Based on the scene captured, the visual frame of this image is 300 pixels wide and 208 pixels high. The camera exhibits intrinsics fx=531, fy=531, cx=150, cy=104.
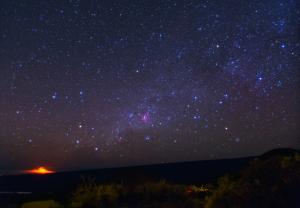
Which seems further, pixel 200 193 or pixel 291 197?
pixel 200 193

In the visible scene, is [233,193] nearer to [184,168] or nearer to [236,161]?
[236,161]

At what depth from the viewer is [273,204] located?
16375 mm

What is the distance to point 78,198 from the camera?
67.8ft

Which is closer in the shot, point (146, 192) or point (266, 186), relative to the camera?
point (266, 186)

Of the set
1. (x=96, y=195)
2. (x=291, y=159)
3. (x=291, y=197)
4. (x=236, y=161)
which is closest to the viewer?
(x=291, y=197)

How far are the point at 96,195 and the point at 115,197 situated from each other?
0.75 metres

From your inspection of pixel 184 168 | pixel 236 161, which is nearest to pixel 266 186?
pixel 236 161

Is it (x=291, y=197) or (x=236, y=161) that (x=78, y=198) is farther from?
(x=236, y=161)

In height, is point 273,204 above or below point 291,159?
below

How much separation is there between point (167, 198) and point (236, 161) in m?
54.3

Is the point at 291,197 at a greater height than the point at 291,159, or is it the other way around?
the point at 291,159

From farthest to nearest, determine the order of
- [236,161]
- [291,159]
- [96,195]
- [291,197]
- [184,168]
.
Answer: [184,168] → [236,161] → [96,195] → [291,159] → [291,197]

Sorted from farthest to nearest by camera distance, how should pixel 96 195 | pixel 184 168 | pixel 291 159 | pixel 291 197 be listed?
pixel 184 168 < pixel 96 195 < pixel 291 159 < pixel 291 197

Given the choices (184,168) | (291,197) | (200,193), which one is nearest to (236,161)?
(184,168)
